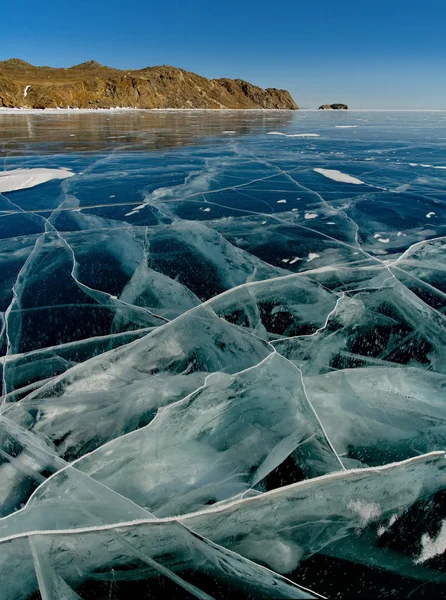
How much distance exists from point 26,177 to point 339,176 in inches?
203

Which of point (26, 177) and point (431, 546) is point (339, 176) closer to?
point (26, 177)

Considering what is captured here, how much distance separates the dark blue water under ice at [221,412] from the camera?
3.13 ft

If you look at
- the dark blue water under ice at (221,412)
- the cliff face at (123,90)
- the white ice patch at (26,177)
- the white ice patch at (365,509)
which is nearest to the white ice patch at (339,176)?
the dark blue water under ice at (221,412)

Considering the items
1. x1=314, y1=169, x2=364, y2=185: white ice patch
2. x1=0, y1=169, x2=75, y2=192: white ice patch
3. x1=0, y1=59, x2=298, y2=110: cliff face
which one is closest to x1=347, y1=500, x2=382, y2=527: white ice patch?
x1=314, y1=169, x2=364, y2=185: white ice patch

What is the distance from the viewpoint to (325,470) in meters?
1.18

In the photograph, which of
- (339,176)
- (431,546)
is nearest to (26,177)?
(339,176)

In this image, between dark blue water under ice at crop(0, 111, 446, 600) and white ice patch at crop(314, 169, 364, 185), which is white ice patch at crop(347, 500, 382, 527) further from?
white ice patch at crop(314, 169, 364, 185)

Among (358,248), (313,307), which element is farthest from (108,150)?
(313,307)

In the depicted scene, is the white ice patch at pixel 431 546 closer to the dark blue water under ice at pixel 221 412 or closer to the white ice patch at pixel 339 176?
the dark blue water under ice at pixel 221 412

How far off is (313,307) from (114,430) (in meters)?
1.40

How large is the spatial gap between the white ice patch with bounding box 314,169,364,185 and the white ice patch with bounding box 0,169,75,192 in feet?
14.5

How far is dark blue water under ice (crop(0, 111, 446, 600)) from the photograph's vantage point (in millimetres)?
955

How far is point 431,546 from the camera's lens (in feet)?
3.28

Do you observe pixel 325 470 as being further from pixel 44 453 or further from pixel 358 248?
pixel 358 248
